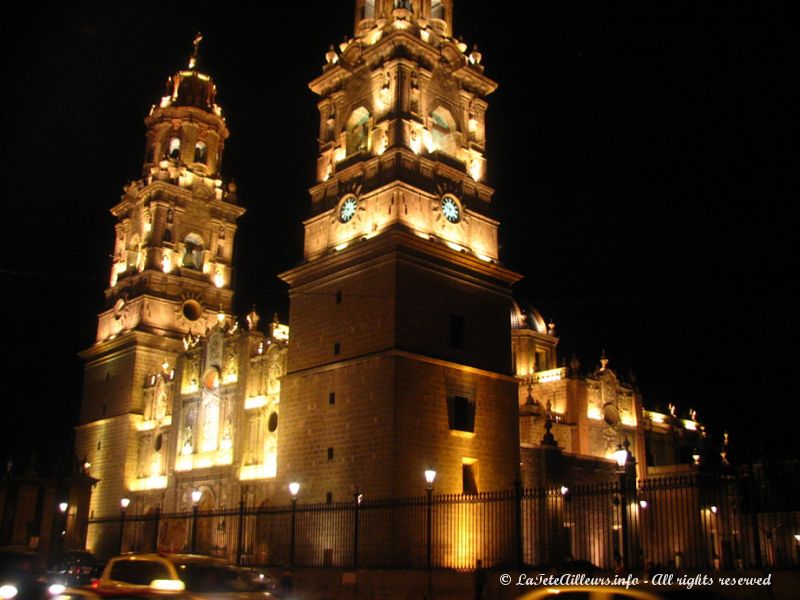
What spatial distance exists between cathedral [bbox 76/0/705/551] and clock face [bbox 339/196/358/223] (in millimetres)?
67

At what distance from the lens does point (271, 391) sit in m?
41.8

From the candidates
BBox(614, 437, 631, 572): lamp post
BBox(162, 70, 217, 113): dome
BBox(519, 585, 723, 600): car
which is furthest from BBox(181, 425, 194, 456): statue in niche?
BBox(519, 585, 723, 600): car

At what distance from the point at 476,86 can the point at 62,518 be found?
27.6 metres

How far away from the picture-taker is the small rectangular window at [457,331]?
35594 mm

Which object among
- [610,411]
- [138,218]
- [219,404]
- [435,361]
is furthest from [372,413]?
[138,218]

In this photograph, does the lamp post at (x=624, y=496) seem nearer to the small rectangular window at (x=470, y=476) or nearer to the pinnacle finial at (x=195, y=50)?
the small rectangular window at (x=470, y=476)

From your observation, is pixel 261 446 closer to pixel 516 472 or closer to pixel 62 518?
pixel 62 518

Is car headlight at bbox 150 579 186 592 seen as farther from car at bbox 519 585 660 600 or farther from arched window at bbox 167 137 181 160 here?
arched window at bbox 167 137 181 160

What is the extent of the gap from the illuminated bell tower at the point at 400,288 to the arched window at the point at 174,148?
1688 cm

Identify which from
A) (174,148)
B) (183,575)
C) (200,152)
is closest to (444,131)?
(200,152)

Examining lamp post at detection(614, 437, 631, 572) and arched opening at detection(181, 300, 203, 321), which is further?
arched opening at detection(181, 300, 203, 321)

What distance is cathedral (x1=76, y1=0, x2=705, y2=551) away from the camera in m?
33.9

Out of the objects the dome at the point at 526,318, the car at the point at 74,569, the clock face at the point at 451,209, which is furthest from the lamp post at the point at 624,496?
the dome at the point at 526,318

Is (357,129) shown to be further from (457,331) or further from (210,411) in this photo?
(210,411)
